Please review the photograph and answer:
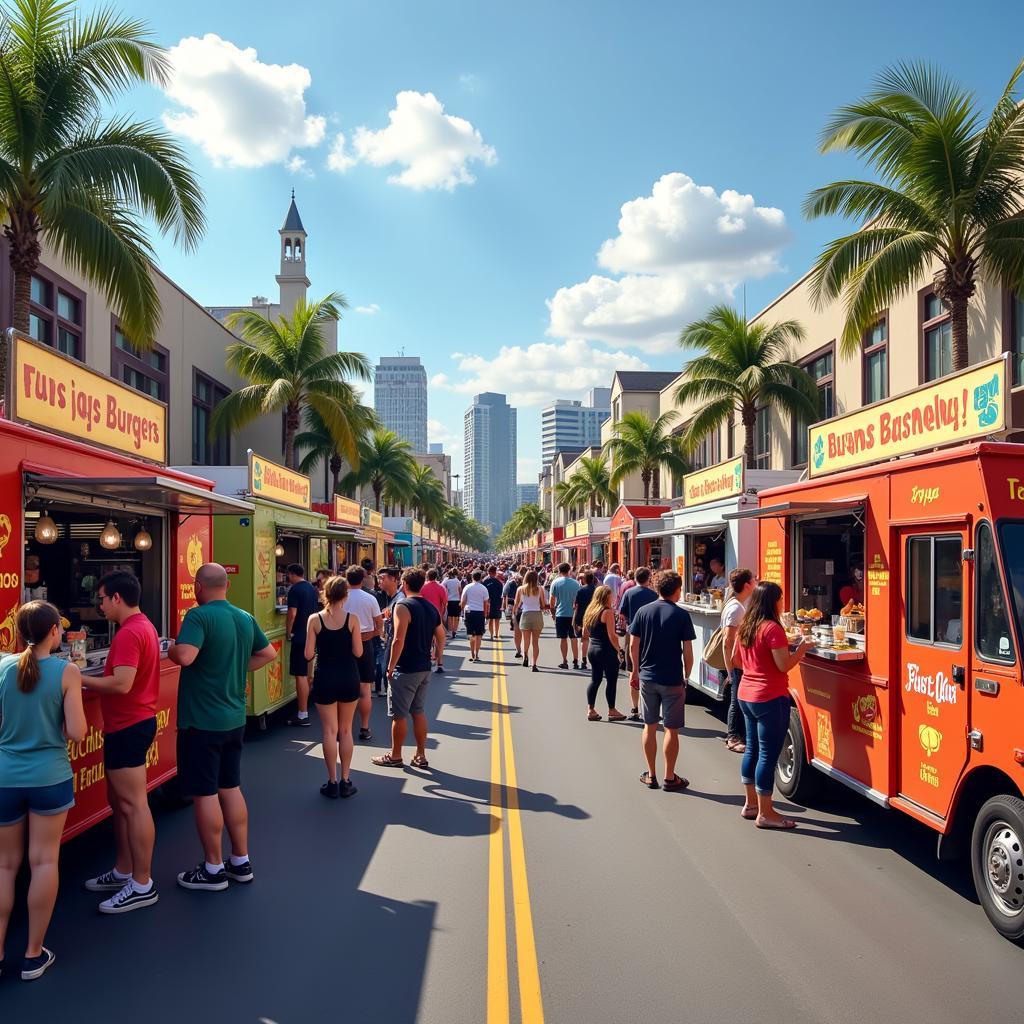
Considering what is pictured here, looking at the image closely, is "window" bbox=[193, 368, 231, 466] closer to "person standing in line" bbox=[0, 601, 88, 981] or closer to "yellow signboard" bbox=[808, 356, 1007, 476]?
"yellow signboard" bbox=[808, 356, 1007, 476]

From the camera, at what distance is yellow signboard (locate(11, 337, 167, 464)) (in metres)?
5.72

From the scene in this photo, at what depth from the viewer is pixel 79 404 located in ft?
21.1

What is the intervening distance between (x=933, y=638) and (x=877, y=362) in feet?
54.8

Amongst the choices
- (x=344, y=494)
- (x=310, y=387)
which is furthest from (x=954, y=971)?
(x=344, y=494)

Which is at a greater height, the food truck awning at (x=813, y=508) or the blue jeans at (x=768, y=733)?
the food truck awning at (x=813, y=508)

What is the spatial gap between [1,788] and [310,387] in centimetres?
2181

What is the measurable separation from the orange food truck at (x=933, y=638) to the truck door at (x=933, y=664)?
12mm

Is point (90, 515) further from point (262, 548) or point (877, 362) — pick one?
point (877, 362)

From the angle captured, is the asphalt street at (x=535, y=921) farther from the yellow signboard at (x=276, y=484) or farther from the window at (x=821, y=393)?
the window at (x=821, y=393)

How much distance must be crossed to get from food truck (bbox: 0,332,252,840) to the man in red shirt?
0.27 meters

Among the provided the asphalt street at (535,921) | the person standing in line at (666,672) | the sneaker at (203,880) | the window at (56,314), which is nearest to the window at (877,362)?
the person standing in line at (666,672)

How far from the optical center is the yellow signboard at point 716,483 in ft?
40.6

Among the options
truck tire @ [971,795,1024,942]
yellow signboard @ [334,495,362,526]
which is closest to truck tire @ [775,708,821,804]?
truck tire @ [971,795,1024,942]

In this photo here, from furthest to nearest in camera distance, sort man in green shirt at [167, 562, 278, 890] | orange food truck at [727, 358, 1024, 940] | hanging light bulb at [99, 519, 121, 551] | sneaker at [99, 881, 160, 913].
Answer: hanging light bulb at [99, 519, 121, 551]
man in green shirt at [167, 562, 278, 890]
sneaker at [99, 881, 160, 913]
orange food truck at [727, 358, 1024, 940]
